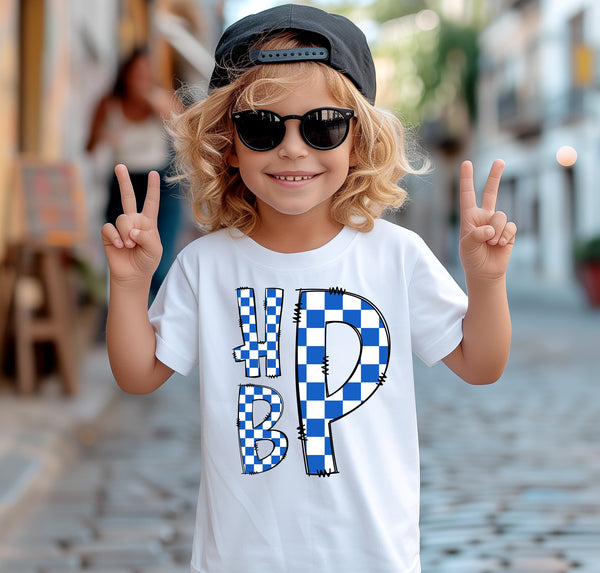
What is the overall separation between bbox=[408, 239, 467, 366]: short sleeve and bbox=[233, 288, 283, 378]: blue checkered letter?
26 centimetres

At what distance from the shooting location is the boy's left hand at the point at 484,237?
69.7 inches

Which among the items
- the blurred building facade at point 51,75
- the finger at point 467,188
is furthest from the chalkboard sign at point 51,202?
the finger at point 467,188

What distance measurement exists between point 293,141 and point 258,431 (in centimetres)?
53

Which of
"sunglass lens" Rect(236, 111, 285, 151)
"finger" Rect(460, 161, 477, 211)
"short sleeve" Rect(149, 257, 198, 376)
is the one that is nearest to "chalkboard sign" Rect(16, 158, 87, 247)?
"short sleeve" Rect(149, 257, 198, 376)

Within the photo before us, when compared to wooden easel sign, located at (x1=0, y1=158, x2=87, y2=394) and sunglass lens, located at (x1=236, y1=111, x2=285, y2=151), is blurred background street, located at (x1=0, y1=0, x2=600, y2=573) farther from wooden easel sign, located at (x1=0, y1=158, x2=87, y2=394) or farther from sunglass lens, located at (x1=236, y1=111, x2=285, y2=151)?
sunglass lens, located at (x1=236, y1=111, x2=285, y2=151)

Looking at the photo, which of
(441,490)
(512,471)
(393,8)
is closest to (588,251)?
(512,471)

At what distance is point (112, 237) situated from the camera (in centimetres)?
181

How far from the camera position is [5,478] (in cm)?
367

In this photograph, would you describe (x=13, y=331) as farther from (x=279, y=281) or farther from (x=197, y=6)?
(x=197, y=6)

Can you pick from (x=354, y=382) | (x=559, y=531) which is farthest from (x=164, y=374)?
(x=559, y=531)

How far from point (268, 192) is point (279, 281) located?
0.55 feet

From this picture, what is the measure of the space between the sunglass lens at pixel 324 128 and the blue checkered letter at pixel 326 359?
27 centimetres

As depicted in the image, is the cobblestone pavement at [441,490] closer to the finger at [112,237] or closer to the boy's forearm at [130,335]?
the boy's forearm at [130,335]

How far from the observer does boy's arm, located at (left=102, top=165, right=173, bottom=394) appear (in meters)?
1.82
